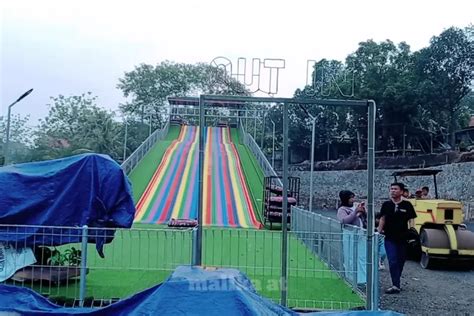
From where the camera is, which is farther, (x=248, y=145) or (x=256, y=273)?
(x=248, y=145)

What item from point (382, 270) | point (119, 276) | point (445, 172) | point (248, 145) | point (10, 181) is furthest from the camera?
point (445, 172)

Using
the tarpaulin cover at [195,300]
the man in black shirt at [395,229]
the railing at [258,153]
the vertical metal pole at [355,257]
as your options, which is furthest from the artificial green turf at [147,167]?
Result: the tarpaulin cover at [195,300]

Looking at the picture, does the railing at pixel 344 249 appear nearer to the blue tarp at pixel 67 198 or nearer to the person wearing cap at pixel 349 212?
the person wearing cap at pixel 349 212

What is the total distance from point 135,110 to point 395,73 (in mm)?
19804

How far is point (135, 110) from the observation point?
3916 cm

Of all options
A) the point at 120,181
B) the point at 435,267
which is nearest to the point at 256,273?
the point at 120,181

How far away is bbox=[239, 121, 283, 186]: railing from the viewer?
57.1 ft

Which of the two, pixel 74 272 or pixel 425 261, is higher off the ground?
pixel 74 272

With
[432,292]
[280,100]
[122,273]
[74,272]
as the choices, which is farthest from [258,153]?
[280,100]

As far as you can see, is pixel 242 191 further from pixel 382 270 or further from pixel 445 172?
pixel 445 172

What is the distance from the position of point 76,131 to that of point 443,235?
32.2 m

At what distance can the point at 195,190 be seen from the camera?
16688 mm

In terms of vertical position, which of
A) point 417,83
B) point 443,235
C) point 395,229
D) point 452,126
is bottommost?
point 443,235

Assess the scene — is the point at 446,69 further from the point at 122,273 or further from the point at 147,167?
the point at 122,273
